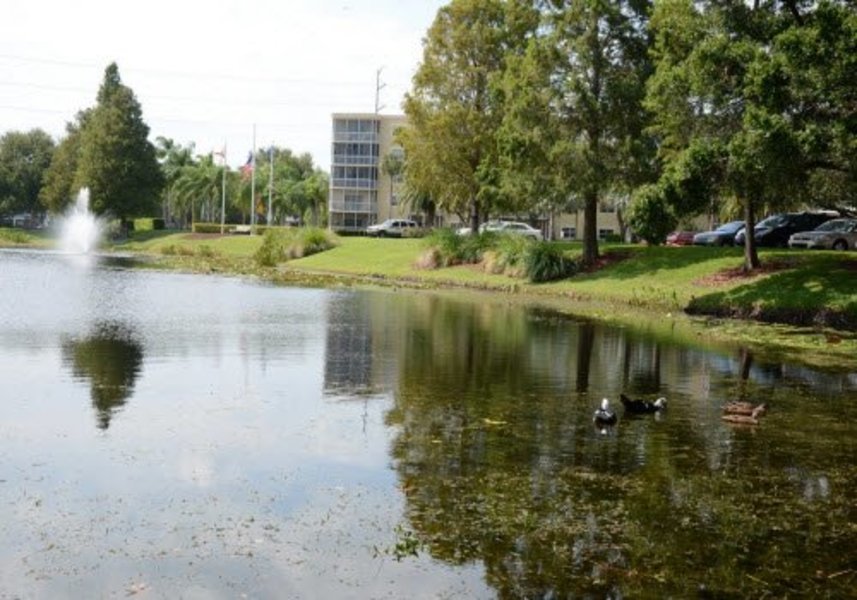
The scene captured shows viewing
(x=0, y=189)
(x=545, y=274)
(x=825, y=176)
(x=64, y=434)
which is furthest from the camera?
(x=0, y=189)

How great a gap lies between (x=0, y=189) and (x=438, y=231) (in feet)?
299

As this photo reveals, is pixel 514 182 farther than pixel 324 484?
Yes

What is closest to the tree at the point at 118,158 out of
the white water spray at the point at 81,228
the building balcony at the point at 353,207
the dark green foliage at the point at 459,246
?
the white water spray at the point at 81,228

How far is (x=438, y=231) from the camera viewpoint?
5769 cm

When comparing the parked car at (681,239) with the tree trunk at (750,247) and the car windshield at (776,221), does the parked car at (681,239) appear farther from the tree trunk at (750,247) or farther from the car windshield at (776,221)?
the tree trunk at (750,247)

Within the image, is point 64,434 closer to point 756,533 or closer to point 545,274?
point 756,533

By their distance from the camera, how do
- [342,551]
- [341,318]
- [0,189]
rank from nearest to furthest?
1. [342,551]
2. [341,318]
3. [0,189]

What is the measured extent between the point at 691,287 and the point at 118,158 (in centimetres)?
7392

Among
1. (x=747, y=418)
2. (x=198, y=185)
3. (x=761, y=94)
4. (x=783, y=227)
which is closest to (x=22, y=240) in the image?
(x=198, y=185)

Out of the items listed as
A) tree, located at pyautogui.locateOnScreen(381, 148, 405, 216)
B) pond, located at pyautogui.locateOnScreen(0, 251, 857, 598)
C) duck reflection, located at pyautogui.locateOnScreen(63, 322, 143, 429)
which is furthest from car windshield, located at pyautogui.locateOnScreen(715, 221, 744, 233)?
tree, located at pyautogui.locateOnScreen(381, 148, 405, 216)

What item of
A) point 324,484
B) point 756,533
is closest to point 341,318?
point 324,484

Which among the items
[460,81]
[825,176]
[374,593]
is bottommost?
[374,593]

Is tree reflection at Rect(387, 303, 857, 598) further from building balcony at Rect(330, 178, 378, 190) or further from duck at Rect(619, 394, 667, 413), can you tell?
building balcony at Rect(330, 178, 378, 190)

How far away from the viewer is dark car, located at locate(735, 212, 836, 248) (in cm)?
5012
